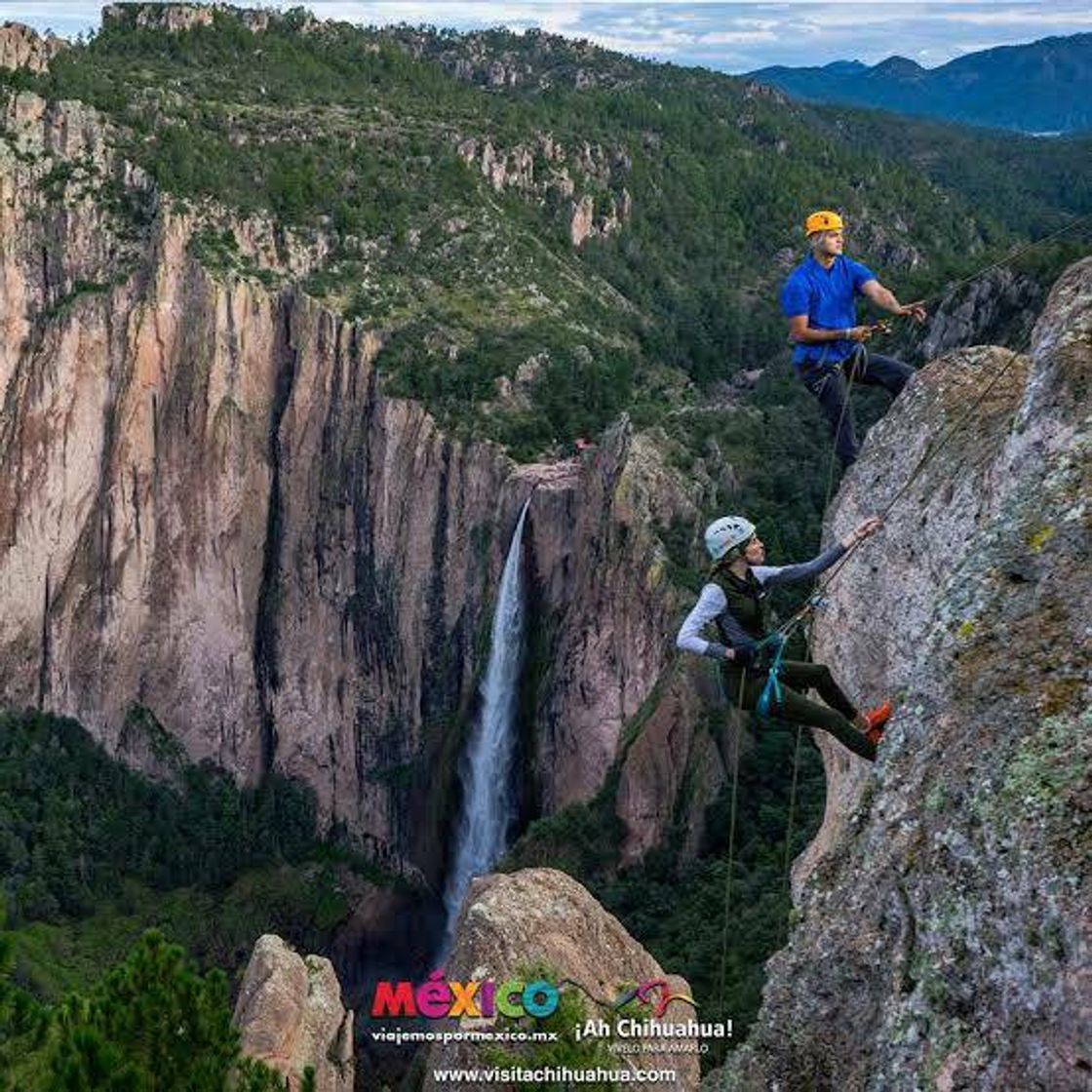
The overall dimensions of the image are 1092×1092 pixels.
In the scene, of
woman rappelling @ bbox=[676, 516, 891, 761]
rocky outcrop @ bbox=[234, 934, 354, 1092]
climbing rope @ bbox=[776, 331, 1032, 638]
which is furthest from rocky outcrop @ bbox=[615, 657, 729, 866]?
woman rappelling @ bbox=[676, 516, 891, 761]

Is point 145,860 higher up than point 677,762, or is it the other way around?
point 677,762

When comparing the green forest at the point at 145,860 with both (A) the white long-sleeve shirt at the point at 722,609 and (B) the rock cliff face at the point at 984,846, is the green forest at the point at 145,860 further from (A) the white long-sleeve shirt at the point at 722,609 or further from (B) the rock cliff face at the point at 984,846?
(B) the rock cliff face at the point at 984,846

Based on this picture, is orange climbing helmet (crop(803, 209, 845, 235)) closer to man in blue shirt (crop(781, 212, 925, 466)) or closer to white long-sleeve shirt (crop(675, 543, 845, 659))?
man in blue shirt (crop(781, 212, 925, 466))

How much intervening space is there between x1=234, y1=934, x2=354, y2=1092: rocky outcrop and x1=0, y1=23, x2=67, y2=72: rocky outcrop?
5703cm

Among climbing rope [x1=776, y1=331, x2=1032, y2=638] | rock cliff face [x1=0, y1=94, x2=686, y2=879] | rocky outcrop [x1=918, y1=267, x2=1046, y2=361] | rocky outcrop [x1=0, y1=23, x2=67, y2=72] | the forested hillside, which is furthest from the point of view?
rocky outcrop [x1=0, y1=23, x2=67, y2=72]

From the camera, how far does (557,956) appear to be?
56.2 feet

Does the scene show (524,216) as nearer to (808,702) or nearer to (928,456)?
(928,456)

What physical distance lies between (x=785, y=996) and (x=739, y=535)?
397 cm

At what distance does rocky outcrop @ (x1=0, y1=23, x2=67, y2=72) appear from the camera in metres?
68.0

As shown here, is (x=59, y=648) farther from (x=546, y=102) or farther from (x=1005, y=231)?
(x=1005, y=231)

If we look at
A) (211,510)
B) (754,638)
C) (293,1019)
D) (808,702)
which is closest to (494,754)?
(211,510)

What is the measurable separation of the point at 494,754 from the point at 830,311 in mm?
37374

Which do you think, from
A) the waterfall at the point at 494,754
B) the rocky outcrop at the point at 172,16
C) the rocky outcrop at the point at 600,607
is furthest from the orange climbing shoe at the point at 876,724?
the rocky outcrop at the point at 172,16

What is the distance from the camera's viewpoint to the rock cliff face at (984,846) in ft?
20.5
